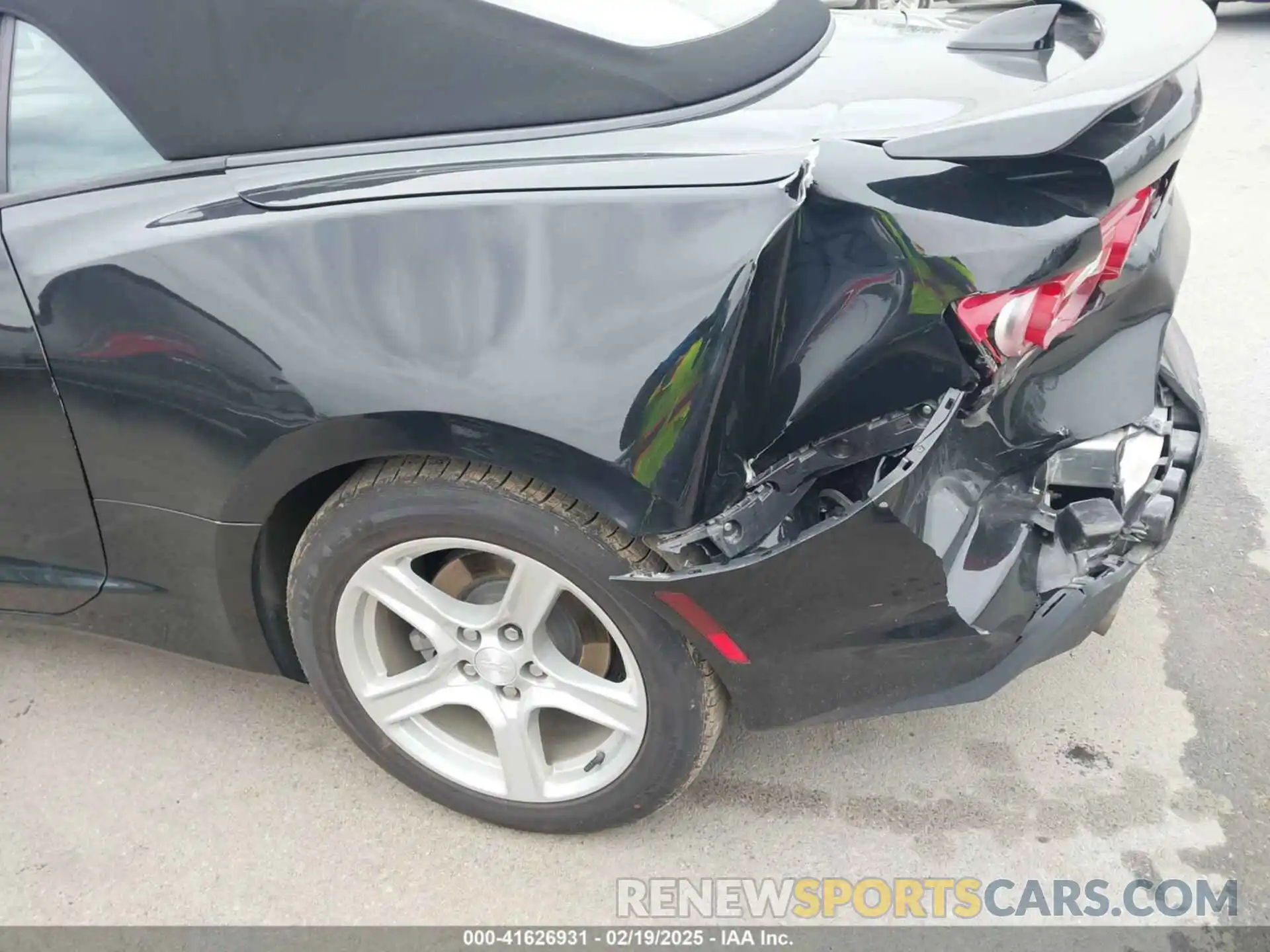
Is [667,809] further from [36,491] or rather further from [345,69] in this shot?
[345,69]

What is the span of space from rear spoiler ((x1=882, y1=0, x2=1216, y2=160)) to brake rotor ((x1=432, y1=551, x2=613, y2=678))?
3.31 ft

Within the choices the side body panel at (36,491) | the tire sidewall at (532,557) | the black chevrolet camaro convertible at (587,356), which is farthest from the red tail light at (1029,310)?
the side body panel at (36,491)

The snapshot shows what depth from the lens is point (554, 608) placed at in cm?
191

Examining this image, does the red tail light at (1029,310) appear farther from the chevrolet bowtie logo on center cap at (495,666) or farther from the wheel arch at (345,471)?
the chevrolet bowtie logo on center cap at (495,666)

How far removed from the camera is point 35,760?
2307 millimetres

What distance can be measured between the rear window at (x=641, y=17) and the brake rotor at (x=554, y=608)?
39.4 inches

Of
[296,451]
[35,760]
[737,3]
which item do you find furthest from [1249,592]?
[35,760]

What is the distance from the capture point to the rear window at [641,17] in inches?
68.7

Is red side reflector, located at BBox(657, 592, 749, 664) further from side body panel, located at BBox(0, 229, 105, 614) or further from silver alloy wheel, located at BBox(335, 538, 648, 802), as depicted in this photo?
side body panel, located at BBox(0, 229, 105, 614)

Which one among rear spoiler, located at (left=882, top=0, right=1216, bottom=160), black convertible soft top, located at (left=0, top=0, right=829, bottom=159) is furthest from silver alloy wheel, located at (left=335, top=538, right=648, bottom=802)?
rear spoiler, located at (left=882, top=0, right=1216, bottom=160)

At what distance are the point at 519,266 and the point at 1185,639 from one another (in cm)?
197

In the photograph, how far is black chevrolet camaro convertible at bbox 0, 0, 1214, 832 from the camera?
1481 millimetres

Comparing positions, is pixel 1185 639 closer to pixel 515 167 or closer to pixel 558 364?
pixel 558 364

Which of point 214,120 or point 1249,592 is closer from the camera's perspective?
point 214,120
